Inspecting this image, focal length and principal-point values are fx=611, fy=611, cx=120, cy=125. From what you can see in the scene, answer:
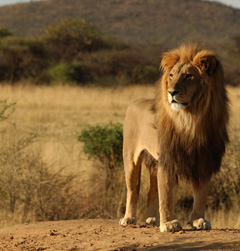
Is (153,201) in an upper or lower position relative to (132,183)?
lower

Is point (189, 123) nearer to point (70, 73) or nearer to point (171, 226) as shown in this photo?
point (171, 226)

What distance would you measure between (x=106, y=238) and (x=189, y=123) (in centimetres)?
117

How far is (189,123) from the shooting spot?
4941 mm

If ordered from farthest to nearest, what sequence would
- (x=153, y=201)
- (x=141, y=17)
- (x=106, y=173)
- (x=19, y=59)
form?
1. (x=141, y=17)
2. (x=19, y=59)
3. (x=106, y=173)
4. (x=153, y=201)

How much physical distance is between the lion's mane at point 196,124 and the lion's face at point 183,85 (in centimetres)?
4

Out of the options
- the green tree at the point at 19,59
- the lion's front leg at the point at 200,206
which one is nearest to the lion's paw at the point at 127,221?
the lion's front leg at the point at 200,206

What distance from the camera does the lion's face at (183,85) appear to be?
478 cm

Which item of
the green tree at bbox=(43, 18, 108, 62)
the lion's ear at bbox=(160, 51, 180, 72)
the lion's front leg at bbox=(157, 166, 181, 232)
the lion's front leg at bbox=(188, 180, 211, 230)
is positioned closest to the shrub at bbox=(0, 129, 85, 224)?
the lion's front leg at bbox=(157, 166, 181, 232)

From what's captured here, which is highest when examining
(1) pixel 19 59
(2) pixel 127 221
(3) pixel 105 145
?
(1) pixel 19 59

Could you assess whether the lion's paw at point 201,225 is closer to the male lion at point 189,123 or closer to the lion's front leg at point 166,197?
the male lion at point 189,123

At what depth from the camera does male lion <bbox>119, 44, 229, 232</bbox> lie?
490 centimetres

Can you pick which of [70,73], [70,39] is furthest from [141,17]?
[70,73]

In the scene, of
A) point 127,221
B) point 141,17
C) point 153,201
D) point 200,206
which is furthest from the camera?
point 141,17

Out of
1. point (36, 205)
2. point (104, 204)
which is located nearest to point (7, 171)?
point (36, 205)
